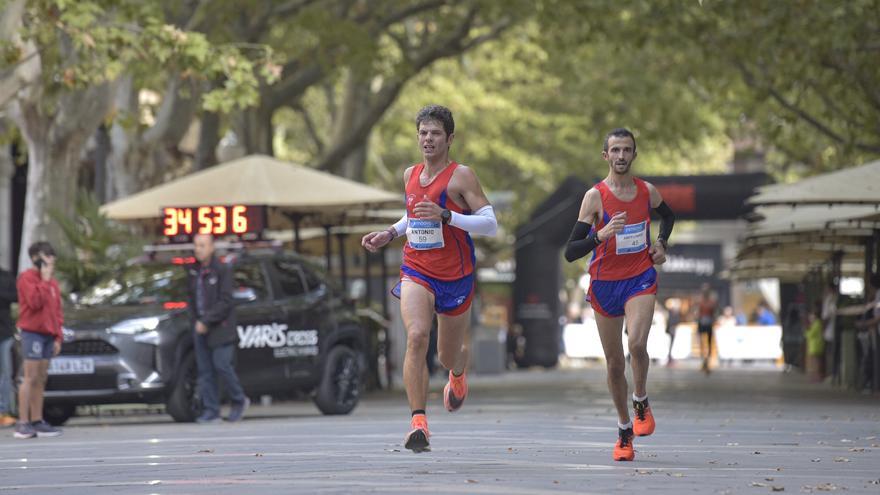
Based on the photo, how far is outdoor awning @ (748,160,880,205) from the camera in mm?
21922

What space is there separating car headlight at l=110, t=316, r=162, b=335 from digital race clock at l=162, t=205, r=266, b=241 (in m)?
3.32

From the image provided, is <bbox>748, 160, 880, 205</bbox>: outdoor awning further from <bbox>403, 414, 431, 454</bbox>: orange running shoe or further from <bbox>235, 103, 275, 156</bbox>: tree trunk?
<bbox>403, 414, 431, 454</bbox>: orange running shoe

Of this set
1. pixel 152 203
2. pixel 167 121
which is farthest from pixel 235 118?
pixel 152 203

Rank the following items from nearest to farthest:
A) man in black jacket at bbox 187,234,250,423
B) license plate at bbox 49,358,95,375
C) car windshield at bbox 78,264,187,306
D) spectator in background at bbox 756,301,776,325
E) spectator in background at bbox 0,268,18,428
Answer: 1. spectator in background at bbox 0,268,18,428
2. license plate at bbox 49,358,95,375
3. man in black jacket at bbox 187,234,250,423
4. car windshield at bbox 78,264,187,306
5. spectator in background at bbox 756,301,776,325

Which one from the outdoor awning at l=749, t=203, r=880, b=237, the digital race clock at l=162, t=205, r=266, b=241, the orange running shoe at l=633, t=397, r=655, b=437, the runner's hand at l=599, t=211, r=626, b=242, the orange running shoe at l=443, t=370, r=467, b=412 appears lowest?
the orange running shoe at l=633, t=397, r=655, b=437

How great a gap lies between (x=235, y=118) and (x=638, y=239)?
21143mm

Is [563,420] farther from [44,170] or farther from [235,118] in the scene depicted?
[235,118]

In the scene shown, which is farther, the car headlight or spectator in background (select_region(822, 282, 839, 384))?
spectator in background (select_region(822, 282, 839, 384))

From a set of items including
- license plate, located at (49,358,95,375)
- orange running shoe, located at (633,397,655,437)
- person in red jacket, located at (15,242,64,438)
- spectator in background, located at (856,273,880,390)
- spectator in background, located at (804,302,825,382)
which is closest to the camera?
orange running shoe, located at (633,397,655,437)

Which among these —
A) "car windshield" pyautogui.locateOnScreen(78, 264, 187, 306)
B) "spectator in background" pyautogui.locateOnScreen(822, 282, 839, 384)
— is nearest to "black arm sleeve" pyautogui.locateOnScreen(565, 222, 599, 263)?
"car windshield" pyautogui.locateOnScreen(78, 264, 187, 306)

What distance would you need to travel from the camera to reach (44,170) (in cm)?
2333

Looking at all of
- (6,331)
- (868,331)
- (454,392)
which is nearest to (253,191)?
(6,331)

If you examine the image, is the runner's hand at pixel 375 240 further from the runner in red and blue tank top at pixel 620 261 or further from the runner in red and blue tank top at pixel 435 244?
the runner in red and blue tank top at pixel 620 261

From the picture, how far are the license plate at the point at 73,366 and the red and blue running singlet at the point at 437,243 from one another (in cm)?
730
